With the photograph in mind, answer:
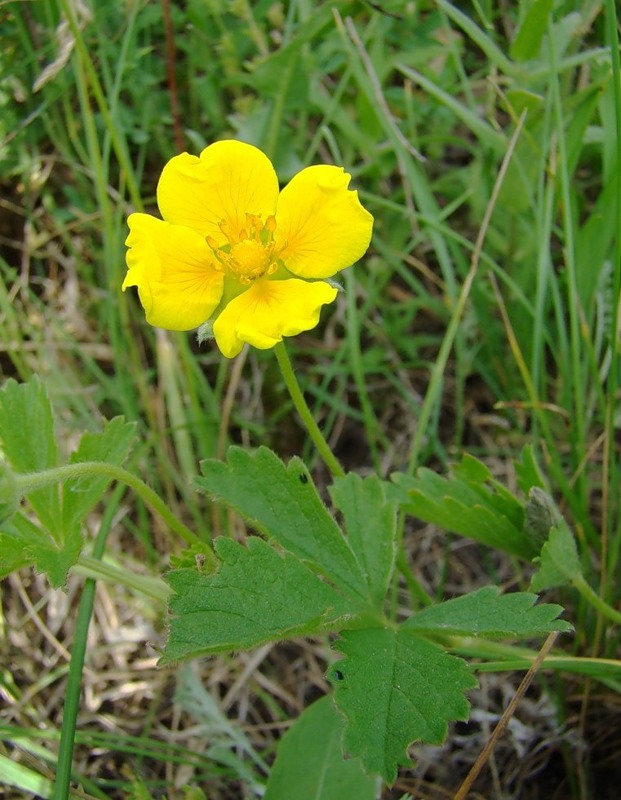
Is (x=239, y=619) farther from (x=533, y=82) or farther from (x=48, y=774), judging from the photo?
(x=533, y=82)

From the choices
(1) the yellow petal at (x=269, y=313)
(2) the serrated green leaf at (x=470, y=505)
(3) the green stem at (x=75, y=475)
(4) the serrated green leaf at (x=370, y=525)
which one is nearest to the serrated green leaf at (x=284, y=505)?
(4) the serrated green leaf at (x=370, y=525)

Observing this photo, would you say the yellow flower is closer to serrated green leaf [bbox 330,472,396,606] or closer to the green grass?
serrated green leaf [bbox 330,472,396,606]

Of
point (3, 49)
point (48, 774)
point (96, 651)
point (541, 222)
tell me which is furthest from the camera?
point (3, 49)

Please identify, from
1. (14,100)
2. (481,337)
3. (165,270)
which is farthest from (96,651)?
(14,100)

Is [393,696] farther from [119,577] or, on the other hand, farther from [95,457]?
[95,457]

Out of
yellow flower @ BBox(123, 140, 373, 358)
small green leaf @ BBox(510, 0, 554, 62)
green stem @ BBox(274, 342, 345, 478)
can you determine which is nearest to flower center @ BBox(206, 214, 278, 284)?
yellow flower @ BBox(123, 140, 373, 358)

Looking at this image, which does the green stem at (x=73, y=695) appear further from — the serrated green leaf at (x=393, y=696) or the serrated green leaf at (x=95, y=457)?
the serrated green leaf at (x=393, y=696)
